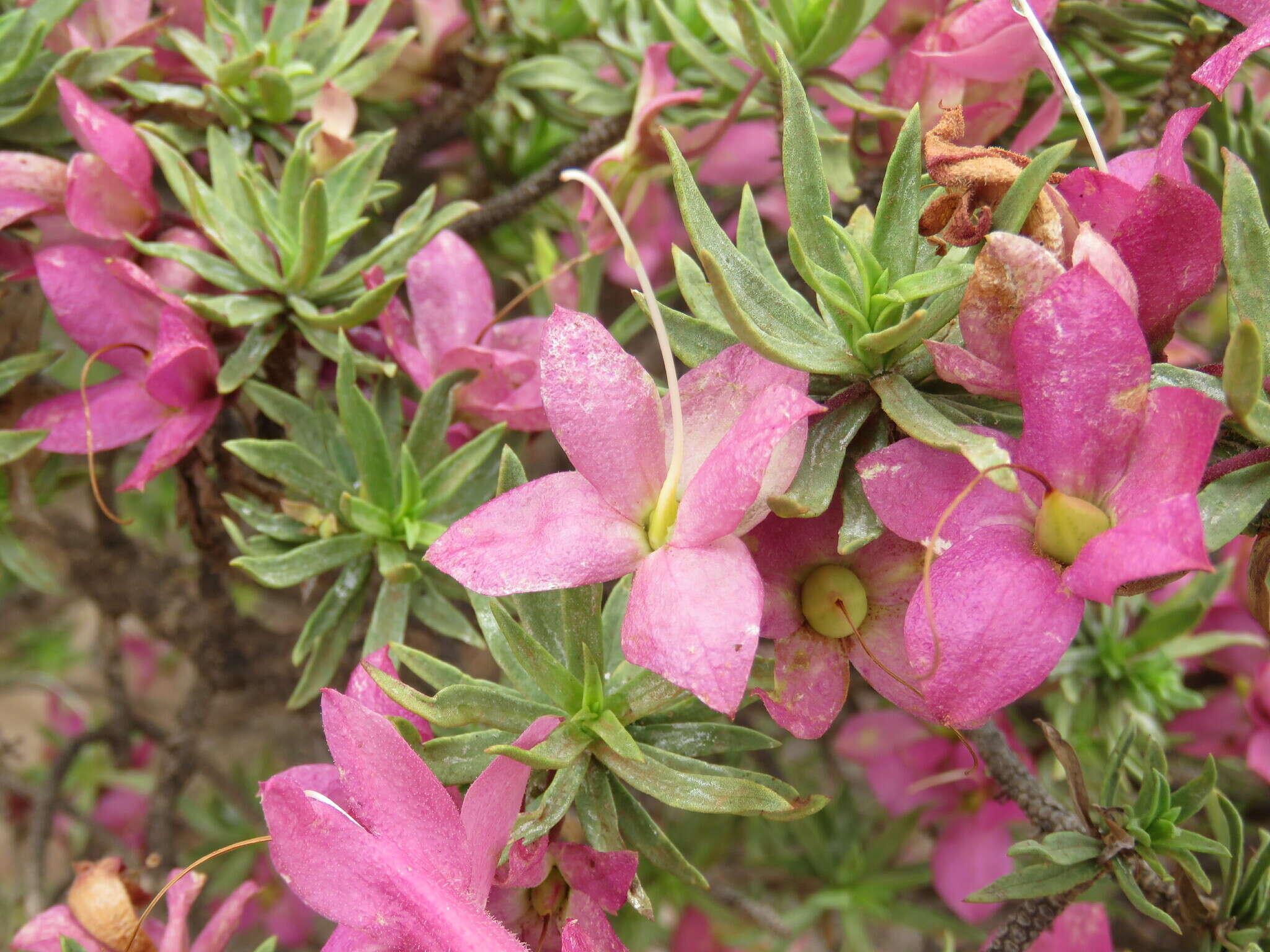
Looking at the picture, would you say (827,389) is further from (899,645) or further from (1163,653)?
(1163,653)

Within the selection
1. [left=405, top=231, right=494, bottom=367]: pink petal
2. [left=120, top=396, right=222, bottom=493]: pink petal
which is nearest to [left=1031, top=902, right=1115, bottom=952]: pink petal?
[left=405, top=231, right=494, bottom=367]: pink petal

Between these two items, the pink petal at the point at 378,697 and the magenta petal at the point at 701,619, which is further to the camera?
the pink petal at the point at 378,697

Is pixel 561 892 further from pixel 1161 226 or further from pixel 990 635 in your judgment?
pixel 1161 226

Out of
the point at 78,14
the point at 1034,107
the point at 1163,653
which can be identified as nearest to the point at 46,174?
the point at 78,14

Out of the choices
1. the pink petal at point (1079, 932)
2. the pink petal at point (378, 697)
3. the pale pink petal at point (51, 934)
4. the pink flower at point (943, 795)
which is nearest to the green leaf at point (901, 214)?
the pink petal at point (378, 697)

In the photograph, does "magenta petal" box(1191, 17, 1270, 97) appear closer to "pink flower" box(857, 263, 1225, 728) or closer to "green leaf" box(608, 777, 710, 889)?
"pink flower" box(857, 263, 1225, 728)

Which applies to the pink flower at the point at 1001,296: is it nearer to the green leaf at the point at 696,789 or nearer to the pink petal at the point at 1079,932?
Result: the green leaf at the point at 696,789

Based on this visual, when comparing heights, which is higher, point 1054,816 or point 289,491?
point 289,491
